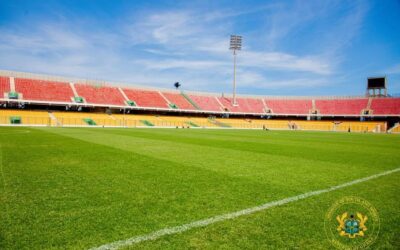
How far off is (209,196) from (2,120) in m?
42.0

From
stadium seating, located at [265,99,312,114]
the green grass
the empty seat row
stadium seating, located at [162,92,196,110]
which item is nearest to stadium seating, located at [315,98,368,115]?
the empty seat row

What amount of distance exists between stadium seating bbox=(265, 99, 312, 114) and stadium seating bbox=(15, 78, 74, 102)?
157 ft

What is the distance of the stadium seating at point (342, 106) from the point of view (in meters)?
62.6

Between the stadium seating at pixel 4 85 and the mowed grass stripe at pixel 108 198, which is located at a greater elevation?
the stadium seating at pixel 4 85

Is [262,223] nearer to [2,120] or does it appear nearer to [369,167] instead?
[369,167]

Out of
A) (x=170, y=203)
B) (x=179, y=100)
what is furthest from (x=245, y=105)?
(x=170, y=203)

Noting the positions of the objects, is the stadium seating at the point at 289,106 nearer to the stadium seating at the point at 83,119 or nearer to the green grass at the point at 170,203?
Answer: the stadium seating at the point at 83,119

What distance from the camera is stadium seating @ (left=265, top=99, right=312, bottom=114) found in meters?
68.0

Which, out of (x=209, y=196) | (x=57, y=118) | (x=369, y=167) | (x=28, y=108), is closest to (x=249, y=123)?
(x=57, y=118)

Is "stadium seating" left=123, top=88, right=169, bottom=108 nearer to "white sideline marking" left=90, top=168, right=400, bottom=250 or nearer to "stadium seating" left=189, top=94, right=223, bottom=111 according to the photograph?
"stadium seating" left=189, top=94, right=223, bottom=111

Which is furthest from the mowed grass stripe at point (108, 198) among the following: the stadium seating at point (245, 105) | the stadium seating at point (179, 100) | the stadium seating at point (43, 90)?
the stadium seating at point (245, 105)

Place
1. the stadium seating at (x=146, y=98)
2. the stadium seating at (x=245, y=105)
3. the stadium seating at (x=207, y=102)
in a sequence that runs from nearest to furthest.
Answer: the stadium seating at (x=146, y=98)
the stadium seating at (x=207, y=102)
the stadium seating at (x=245, y=105)

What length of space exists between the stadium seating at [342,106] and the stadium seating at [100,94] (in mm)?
48119

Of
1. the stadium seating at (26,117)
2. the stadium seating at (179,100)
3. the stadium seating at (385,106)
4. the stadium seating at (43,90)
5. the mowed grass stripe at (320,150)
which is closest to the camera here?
the mowed grass stripe at (320,150)
